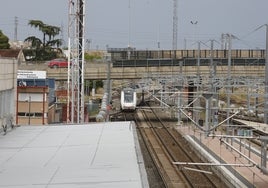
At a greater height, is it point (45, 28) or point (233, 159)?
point (45, 28)

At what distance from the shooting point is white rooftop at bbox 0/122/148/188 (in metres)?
8.49

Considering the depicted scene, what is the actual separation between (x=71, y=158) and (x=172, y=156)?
13.1 meters

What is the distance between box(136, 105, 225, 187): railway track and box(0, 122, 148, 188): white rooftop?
3.40 meters

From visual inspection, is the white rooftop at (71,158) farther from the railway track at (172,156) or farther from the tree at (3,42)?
the tree at (3,42)

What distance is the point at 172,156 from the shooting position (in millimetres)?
23422

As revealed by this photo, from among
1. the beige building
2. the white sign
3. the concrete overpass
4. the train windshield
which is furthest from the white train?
the beige building

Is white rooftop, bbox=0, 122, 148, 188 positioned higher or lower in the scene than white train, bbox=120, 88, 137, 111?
higher

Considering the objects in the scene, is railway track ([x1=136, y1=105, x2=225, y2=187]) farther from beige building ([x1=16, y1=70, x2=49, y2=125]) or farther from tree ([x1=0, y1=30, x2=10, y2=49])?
tree ([x1=0, y1=30, x2=10, y2=49])

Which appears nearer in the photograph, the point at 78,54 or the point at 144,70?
the point at 78,54

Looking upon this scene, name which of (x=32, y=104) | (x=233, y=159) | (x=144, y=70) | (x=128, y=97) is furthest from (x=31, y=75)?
(x=233, y=159)

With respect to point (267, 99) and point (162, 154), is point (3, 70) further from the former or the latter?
point (162, 154)

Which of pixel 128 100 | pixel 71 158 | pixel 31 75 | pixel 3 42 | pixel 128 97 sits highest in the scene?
pixel 3 42

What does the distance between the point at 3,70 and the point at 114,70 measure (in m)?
26.3

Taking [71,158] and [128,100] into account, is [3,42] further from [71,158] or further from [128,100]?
[71,158]
